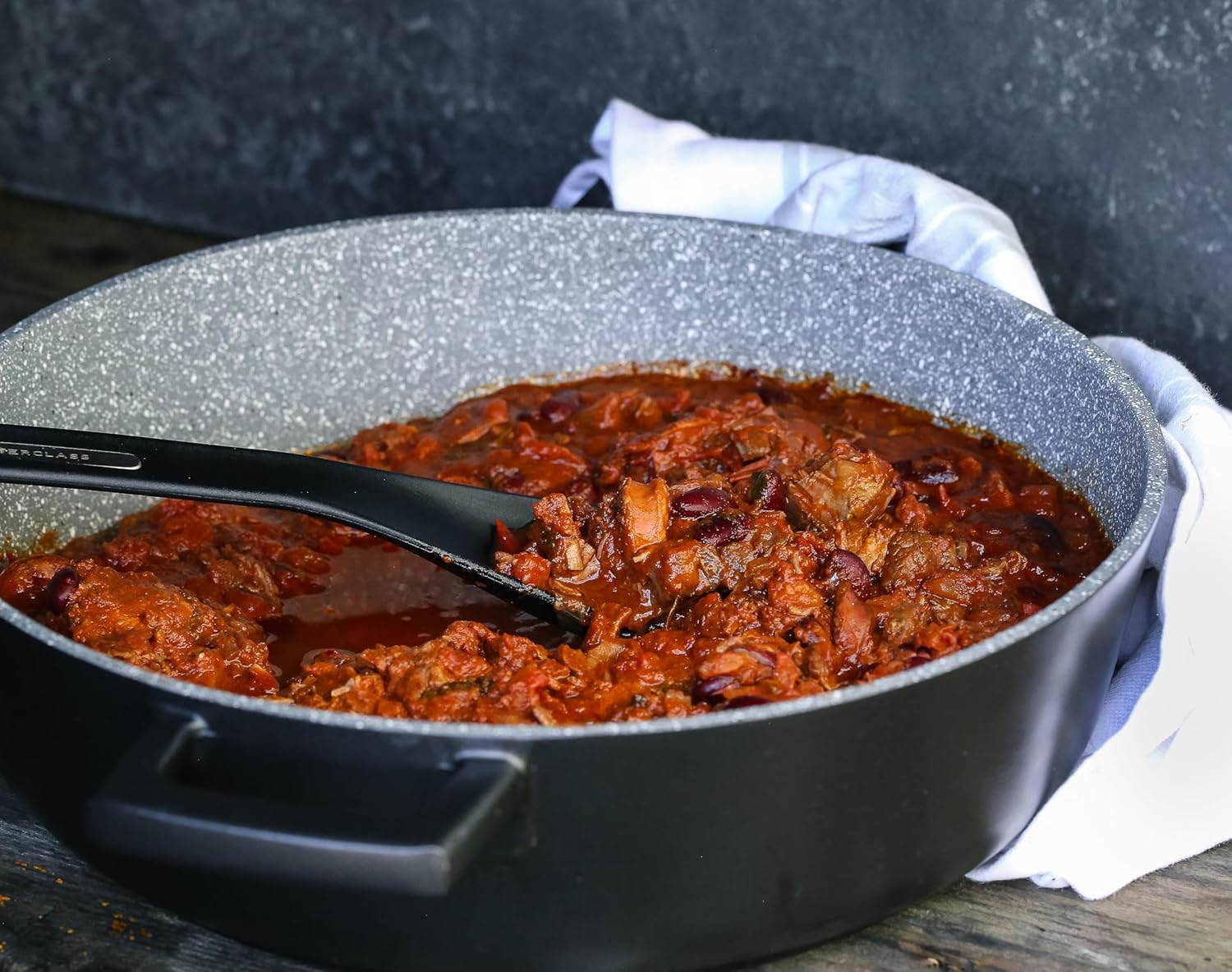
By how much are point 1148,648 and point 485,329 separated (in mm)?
1474

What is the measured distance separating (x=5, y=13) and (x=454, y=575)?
2804mm

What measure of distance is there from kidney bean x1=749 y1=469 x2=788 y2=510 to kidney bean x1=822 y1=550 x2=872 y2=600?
7.5 inches

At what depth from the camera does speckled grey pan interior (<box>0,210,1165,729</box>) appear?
268 cm

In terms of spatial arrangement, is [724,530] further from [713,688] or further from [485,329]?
[485,329]

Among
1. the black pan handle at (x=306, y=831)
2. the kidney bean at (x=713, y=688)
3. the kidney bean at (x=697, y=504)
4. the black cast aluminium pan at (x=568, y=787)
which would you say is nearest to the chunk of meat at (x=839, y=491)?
the kidney bean at (x=697, y=504)

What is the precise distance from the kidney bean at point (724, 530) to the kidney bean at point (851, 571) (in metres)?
0.14

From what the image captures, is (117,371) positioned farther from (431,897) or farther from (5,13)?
(5,13)

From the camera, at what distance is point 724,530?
2.29 metres

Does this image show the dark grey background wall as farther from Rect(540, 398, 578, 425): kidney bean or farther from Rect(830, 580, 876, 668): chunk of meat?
Rect(830, 580, 876, 668): chunk of meat

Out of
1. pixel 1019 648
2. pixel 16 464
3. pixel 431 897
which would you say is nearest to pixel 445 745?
pixel 431 897

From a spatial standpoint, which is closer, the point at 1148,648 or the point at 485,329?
the point at 1148,648

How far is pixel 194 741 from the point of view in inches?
64.6

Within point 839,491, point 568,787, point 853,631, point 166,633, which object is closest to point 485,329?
point 839,491

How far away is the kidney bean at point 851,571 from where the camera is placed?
2.23m
